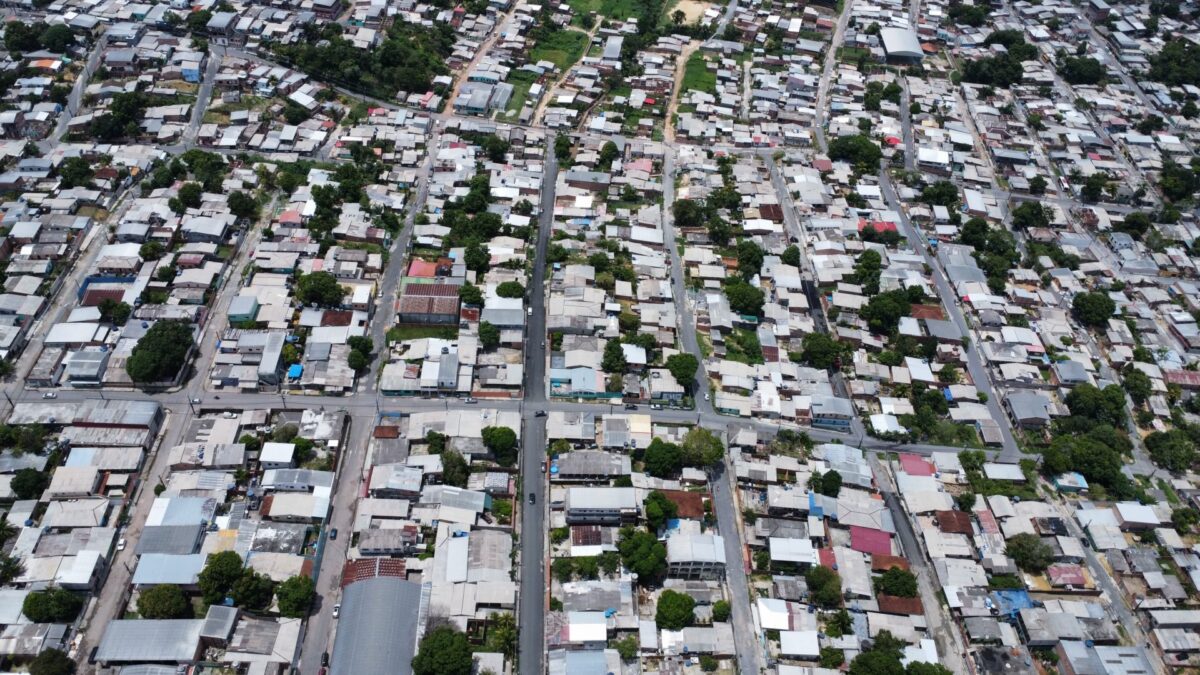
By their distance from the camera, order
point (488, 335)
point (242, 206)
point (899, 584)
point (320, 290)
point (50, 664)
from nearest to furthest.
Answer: point (50, 664) < point (899, 584) < point (488, 335) < point (320, 290) < point (242, 206)

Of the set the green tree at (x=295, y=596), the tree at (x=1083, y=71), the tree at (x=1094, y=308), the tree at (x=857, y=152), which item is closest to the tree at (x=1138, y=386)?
the tree at (x=1094, y=308)

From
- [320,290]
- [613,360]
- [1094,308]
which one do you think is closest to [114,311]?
[320,290]

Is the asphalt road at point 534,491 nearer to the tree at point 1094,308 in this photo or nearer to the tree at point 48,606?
the tree at point 48,606

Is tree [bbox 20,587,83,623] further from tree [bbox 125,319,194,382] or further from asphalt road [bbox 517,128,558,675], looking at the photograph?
asphalt road [bbox 517,128,558,675]

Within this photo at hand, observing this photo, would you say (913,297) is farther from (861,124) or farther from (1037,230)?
(861,124)

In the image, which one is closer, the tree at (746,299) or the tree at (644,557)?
the tree at (644,557)

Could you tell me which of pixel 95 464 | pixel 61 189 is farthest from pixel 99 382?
pixel 61 189

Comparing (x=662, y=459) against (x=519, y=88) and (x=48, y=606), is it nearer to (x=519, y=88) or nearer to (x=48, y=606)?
(x=48, y=606)

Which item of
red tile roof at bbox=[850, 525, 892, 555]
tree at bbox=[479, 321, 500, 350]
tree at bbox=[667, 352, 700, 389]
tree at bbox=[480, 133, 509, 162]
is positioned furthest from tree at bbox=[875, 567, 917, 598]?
tree at bbox=[480, 133, 509, 162]
